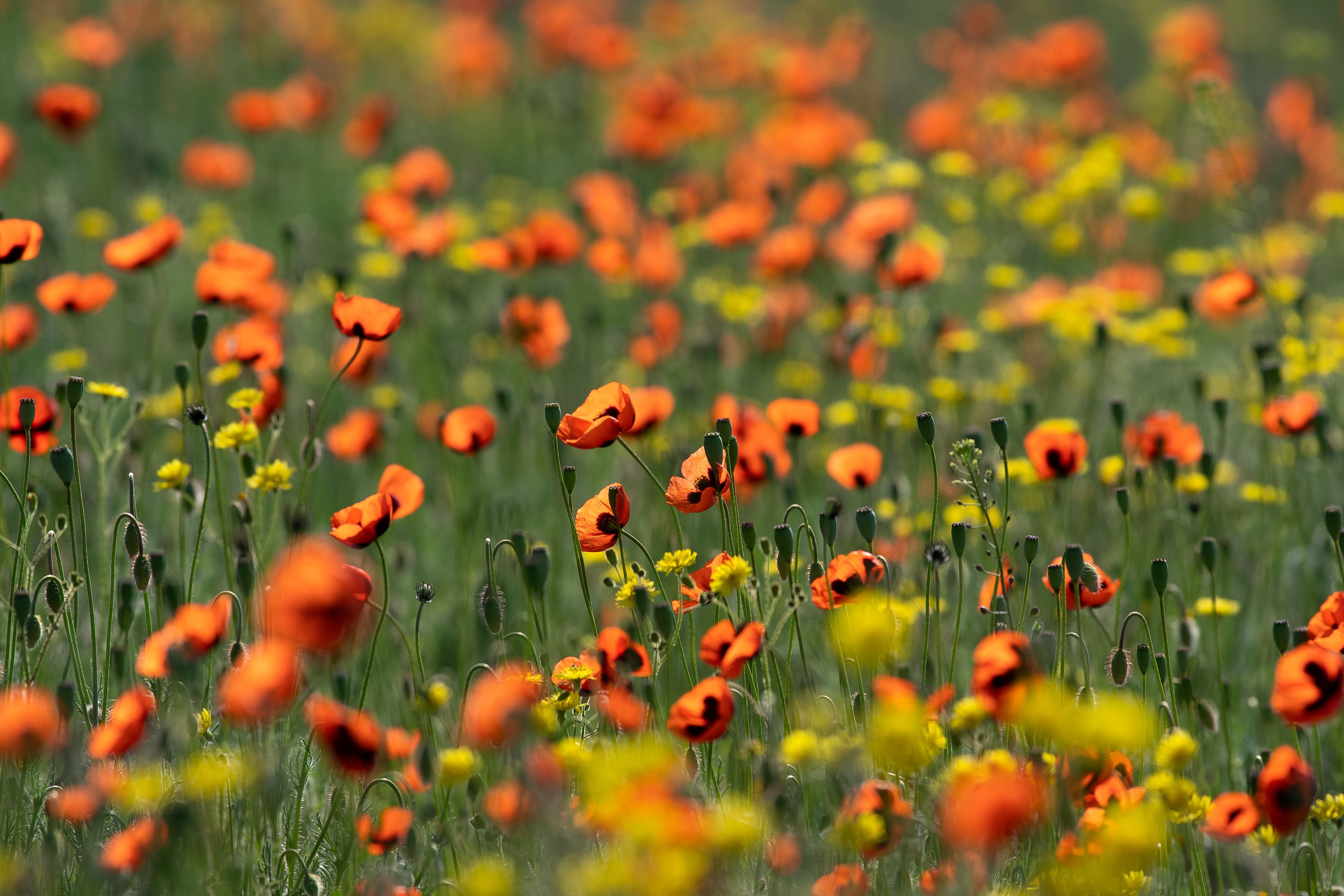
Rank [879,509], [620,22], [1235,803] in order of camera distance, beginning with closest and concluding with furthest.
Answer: [1235,803]
[879,509]
[620,22]

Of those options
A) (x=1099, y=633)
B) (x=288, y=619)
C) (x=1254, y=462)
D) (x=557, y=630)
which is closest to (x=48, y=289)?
(x=557, y=630)

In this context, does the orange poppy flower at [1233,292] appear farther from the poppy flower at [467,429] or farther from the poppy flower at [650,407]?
the poppy flower at [467,429]

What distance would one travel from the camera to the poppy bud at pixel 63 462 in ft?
7.43

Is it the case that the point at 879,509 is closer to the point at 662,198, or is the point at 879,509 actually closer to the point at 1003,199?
the point at 662,198

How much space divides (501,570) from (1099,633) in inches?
62.0

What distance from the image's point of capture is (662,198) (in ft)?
17.7

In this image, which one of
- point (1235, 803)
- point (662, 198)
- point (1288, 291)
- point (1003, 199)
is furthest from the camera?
point (1003, 199)

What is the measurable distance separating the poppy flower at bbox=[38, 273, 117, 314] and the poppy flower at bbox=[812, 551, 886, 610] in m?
1.98

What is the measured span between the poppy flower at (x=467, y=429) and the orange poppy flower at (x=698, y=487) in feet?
2.14

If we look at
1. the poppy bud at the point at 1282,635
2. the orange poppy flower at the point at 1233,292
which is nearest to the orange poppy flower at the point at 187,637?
the poppy bud at the point at 1282,635

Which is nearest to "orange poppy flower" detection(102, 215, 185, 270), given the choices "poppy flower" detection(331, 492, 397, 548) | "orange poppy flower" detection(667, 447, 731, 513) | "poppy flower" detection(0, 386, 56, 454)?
"poppy flower" detection(0, 386, 56, 454)

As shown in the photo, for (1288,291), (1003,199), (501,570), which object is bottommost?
(501,570)

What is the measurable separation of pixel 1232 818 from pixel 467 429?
5.64ft

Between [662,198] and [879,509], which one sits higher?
[662,198]
